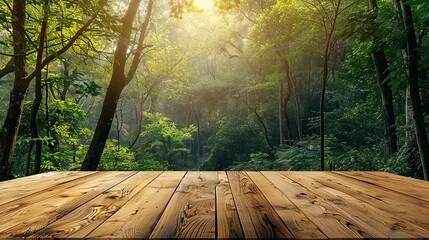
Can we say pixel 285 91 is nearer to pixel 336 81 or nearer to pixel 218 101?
pixel 336 81

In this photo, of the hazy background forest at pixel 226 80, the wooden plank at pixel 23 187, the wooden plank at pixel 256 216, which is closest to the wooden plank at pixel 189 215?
the wooden plank at pixel 256 216

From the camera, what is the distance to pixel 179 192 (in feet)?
5.44

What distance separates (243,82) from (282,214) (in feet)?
61.8

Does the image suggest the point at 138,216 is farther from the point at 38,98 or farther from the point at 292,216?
the point at 38,98

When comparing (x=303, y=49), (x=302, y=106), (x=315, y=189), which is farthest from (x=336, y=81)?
(x=315, y=189)

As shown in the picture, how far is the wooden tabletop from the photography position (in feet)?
3.22

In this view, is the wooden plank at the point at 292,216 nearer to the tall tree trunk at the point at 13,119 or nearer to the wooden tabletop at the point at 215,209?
the wooden tabletop at the point at 215,209

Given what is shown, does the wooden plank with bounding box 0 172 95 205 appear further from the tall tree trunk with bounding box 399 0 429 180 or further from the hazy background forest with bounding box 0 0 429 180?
the tall tree trunk with bounding box 399 0 429 180

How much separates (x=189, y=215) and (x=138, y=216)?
0.21 metres

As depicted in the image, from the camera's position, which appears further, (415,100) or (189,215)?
(415,100)

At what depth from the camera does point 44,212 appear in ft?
4.08

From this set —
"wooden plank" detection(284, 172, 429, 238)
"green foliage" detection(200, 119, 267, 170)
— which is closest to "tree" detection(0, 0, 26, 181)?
"wooden plank" detection(284, 172, 429, 238)

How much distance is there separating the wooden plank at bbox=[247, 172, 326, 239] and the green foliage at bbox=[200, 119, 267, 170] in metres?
12.1

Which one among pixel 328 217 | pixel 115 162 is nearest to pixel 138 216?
→ pixel 328 217
